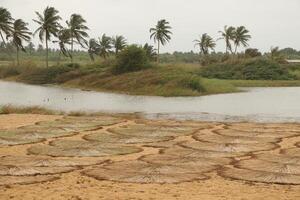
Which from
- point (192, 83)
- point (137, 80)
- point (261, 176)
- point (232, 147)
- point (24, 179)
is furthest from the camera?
point (137, 80)

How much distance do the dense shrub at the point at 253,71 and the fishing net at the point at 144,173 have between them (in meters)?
48.0

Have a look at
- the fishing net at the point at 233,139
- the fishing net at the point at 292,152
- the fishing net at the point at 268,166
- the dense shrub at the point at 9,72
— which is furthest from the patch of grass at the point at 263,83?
the fishing net at the point at 268,166

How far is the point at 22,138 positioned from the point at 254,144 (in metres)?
6.28

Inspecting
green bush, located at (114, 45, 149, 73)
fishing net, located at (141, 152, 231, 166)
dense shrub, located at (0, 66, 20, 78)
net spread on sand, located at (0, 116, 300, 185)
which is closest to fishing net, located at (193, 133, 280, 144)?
net spread on sand, located at (0, 116, 300, 185)

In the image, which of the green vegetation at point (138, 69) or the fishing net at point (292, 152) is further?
the green vegetation at point (138, 69)

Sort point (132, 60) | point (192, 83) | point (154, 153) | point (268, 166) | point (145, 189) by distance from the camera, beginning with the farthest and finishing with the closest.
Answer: point (132, 60), point (192, 83), point (154, 153), point (268, 166), point (145, 189)

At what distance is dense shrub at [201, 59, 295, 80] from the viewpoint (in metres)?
56.8

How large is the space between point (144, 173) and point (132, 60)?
4124 cm

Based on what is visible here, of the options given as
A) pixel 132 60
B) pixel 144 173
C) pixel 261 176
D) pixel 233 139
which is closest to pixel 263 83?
pixel 132 60

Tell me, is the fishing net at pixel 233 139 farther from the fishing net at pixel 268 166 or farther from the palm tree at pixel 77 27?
the palm tree at pixel 77 27

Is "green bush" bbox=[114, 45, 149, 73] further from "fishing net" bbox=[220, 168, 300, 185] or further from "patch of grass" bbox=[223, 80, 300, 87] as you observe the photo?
"fishing net" bbox=[220, 168, 300, 185]

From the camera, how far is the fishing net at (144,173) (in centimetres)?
916

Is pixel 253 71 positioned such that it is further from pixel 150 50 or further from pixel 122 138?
pixel 122 138

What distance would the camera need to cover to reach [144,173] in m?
9.49
